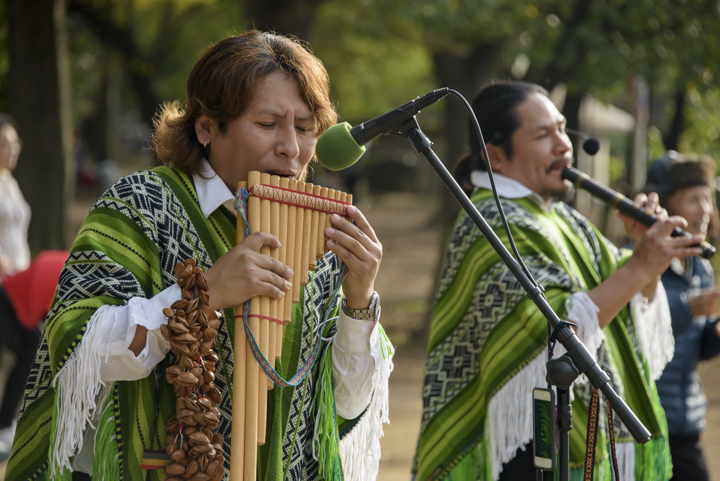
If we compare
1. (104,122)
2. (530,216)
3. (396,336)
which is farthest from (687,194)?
(104,122)

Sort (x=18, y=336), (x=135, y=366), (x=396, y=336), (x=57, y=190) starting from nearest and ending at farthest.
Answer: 1. (x=135, y=366)
2. (x=18, y=336)
3. (x=57, y=190)
4. (x=396, y=336)

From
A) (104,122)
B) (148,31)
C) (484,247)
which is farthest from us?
(104,122)

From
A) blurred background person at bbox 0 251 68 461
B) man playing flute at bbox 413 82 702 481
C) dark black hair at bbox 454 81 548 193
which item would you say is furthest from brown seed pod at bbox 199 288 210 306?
blurred background person at bbox 0 251 68 461

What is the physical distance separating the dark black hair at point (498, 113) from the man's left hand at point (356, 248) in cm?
123

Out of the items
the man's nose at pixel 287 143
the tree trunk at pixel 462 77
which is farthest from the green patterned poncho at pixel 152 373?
the tree trunk at pixel 462 77

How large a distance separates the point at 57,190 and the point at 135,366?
5.44 meters

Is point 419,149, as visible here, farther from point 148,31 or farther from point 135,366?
point 148,31

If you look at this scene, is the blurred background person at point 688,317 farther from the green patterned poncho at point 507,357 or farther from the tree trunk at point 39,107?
the tree trunk at point 39,107

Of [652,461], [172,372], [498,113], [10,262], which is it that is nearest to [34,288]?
[10,262]

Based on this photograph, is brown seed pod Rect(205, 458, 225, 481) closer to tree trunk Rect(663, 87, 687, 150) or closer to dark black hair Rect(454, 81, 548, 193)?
dark black hair Rect(454, 81, 548, 193)

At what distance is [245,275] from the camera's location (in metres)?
1.76

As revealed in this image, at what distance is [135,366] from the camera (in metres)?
1.75

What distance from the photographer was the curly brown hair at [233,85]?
1964 mm

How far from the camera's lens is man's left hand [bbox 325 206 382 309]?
1.91 m
